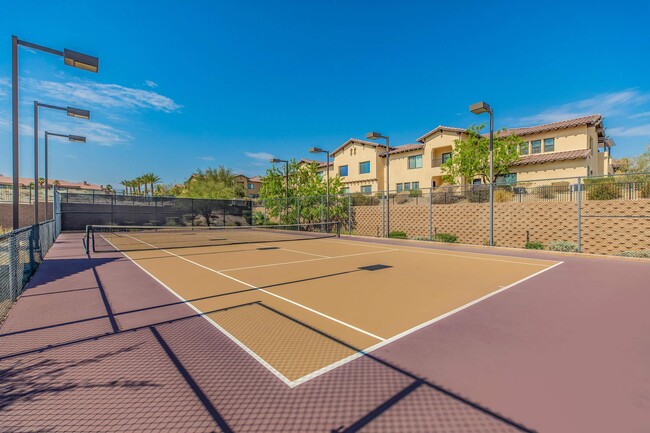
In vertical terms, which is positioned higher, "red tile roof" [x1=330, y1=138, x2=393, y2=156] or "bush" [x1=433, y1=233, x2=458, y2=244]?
"red tile roof" [x1=330, y1=138, x2=393, y2=156]

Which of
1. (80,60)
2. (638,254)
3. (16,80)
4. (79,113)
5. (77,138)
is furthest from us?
(77,138)

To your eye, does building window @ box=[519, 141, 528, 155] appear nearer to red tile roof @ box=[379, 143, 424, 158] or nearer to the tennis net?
red tile roof @ box=[379, 143, 424, 158]

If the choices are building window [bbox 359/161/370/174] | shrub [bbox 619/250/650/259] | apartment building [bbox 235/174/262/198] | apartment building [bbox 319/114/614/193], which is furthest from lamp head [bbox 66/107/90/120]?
apartment building [bbox 235/174/262/198]

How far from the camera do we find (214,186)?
51812 mm

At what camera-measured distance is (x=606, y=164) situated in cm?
3397

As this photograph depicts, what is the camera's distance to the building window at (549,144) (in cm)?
2853

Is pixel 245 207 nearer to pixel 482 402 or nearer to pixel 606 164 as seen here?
pixel 482 402

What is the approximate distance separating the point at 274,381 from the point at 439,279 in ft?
19.2

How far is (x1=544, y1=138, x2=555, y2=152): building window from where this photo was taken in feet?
93.6

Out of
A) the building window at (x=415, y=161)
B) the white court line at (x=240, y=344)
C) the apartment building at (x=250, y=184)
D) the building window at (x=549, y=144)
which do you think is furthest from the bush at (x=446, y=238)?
the apartment building at (x=250, y=184)

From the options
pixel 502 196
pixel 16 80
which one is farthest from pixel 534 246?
pixel 16 80

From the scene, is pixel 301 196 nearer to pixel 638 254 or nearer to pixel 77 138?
pixel 77 138

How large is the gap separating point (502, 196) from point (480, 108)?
704 cm

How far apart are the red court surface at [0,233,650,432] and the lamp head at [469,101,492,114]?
952 cm
